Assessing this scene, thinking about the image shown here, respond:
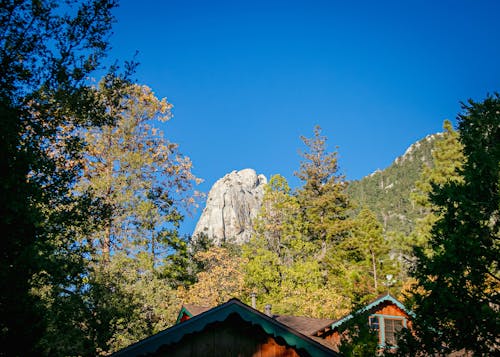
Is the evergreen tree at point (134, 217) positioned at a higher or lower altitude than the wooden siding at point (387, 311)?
higher

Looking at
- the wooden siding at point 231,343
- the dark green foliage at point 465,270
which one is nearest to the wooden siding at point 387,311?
the dark green foliage at point 465,270

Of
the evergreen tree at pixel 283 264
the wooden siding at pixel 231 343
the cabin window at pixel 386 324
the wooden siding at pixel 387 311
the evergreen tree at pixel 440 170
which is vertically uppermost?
the evergreen tree at pixel 440 170

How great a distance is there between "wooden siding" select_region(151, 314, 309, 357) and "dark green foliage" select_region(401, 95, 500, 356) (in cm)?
582

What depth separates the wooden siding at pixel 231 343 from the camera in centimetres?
1006

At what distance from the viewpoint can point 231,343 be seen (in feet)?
33.7

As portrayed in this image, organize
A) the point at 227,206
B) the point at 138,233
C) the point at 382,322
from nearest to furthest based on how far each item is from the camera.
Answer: the point at 382,322 < the point at 138,233 < the point at 227,206

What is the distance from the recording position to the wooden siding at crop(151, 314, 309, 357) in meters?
10.1

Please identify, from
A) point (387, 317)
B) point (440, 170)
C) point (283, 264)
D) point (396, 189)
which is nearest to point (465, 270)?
point (387, 317)

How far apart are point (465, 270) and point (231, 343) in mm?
8887

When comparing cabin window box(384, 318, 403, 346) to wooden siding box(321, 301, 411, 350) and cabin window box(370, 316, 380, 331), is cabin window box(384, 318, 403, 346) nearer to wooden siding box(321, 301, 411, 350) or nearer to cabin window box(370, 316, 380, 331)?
wooden siding box(321, 301, 411, 350)

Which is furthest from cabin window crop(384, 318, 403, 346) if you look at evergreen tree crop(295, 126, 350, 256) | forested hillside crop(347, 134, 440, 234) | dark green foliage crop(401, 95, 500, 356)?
forested hillside crop(347, 134, 440, 234)

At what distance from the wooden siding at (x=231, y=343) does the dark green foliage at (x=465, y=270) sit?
582 centimetres

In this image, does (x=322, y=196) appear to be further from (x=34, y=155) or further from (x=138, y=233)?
(x=34, y=155)

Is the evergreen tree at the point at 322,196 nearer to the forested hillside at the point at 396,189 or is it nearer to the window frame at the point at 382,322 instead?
the window frame at the point at 382,322
